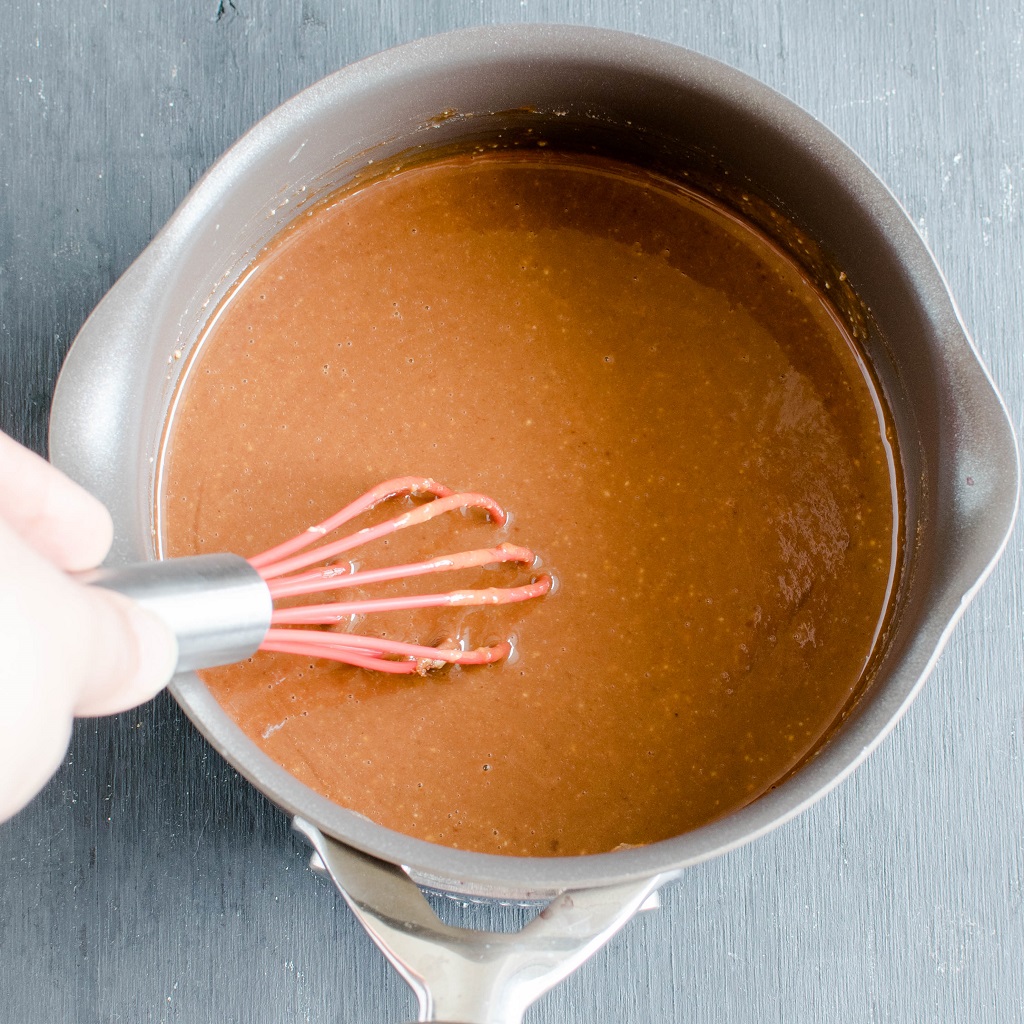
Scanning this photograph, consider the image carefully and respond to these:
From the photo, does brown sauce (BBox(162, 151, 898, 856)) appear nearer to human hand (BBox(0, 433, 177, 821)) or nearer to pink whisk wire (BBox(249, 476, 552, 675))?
pink whisk wire (BBox(249, 476, 552, 675))

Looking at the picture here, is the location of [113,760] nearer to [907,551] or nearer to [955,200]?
[907,551]

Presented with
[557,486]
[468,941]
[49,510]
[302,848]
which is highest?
[49,510]

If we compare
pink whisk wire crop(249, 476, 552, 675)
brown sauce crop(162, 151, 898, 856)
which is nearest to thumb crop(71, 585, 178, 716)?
pink whisk wire crop(249, 476, 552, 675)

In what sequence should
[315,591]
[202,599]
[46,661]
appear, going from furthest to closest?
[315,591]
[202,599]
[46,661]

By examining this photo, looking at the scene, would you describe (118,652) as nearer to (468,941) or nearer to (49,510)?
(49,510)

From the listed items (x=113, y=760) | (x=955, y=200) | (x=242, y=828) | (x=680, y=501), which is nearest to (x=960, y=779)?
(x=680, y=501)

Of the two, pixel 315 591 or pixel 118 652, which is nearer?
Result: pixel 118 652

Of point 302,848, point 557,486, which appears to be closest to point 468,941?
point 302,848
